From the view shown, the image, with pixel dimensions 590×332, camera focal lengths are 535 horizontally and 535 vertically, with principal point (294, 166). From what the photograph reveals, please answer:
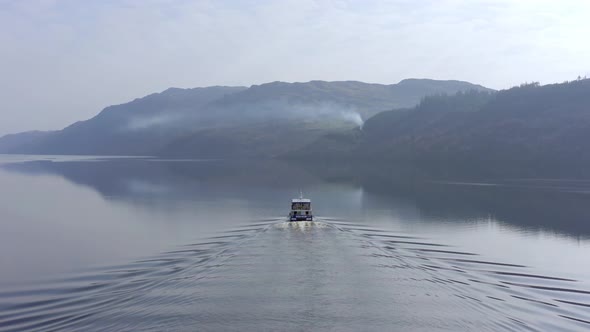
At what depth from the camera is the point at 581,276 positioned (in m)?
39.0

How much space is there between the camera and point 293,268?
39094 millimetres

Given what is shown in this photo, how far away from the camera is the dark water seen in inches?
1122

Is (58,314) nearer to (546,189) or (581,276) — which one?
(581,276)

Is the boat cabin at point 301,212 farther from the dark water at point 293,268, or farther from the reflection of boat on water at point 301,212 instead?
the dark water at point 293,268

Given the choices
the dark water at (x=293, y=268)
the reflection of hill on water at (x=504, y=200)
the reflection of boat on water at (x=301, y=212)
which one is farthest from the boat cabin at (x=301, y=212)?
the reflection of hill on water at (x=504, y=200)

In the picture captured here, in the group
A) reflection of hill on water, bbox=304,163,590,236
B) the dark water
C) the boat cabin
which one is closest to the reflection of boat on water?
the boat cabin

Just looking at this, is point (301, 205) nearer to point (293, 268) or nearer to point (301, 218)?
point (301, 218)

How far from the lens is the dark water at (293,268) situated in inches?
1122

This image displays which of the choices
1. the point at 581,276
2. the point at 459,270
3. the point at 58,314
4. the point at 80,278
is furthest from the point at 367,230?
the point at 58,314

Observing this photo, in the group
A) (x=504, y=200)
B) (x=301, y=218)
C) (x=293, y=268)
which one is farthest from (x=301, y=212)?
(x=504, y=200)

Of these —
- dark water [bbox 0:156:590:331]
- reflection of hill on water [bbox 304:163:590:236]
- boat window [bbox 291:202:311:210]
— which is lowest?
dark water [bbox 0:156:590:331]

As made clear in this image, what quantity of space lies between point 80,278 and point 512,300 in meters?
28.5

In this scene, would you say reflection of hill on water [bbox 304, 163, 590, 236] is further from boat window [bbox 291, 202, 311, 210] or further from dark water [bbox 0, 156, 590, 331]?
boat window [bbox 291, 202, 311, 210]

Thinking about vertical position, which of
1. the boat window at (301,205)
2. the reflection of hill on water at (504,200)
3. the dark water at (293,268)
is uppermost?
the boat window at (301,205)
